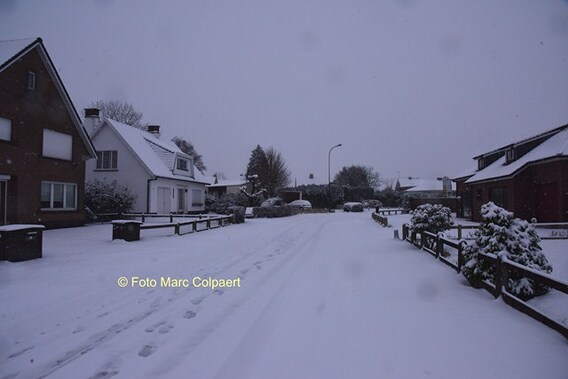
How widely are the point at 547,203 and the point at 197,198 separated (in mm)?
27541

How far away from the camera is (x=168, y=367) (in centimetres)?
372

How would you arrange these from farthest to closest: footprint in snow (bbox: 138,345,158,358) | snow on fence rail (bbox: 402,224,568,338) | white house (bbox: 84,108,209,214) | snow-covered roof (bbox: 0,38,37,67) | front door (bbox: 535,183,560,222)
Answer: white house (bbox: 84,108,209,214)
front door (bbox: 535,183,560,222)
snow-covered roof (bbox: 0,38,37,67)
snow on fence rail (bbox: 402,224,568,338)
footprint in snow (bbox: 138,345,158,358)

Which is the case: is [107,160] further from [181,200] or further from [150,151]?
[181,200]

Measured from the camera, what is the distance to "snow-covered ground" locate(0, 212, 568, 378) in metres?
3.73

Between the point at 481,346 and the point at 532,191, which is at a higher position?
the point at 532,191

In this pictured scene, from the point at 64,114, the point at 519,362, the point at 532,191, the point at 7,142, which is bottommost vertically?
the point at 519,362

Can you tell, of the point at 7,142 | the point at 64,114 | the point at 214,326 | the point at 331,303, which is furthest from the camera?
the point at 64,114

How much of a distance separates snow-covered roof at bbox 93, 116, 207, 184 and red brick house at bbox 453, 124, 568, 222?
23836mm

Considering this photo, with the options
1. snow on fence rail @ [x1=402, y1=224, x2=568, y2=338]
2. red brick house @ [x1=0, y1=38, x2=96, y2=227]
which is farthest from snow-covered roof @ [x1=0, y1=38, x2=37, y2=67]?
snow on fence rail @ [x1=402, y1=224, x2=568, y2=338]

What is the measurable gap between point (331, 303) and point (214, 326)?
2.13 m

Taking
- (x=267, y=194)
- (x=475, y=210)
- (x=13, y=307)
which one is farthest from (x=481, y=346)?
(x=267, y=194)

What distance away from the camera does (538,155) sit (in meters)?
19.8

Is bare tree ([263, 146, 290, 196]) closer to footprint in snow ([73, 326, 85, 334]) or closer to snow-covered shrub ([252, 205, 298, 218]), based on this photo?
snow-covered shrub ([252, 205, 298, 218])

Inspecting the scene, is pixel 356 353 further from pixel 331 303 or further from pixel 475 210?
A: pixel 475 210
